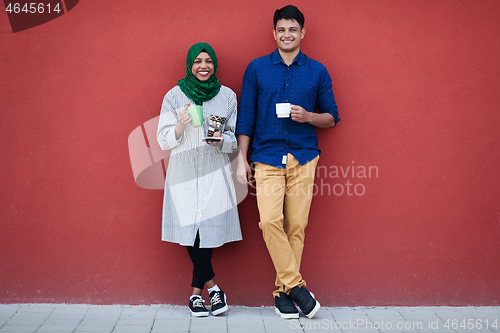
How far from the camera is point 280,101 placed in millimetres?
3264

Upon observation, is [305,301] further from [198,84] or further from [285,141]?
[198,84]

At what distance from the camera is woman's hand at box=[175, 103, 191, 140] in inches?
121

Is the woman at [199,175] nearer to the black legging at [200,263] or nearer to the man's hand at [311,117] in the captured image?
the black legging at [200,263]

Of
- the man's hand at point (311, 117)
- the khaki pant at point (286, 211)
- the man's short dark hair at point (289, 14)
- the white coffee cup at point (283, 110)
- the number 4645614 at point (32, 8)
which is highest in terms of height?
the number 4645614 at point (32, 8)

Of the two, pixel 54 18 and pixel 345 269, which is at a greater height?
pixel 54 18

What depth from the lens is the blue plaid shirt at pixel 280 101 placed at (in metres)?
3.26

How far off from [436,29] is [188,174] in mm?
2274

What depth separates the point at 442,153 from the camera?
353 cm

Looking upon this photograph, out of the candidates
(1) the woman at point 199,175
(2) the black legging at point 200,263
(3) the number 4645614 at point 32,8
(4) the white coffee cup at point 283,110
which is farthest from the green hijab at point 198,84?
(3) the number 4645614 at point 32,8

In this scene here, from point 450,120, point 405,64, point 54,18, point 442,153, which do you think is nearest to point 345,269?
point 442,153

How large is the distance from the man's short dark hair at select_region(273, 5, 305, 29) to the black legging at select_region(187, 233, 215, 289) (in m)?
1.73

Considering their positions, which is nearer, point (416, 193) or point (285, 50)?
point (285, 50)

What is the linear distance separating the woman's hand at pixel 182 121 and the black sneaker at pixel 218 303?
1.26m

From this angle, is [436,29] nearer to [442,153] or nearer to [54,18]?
[442,153]
